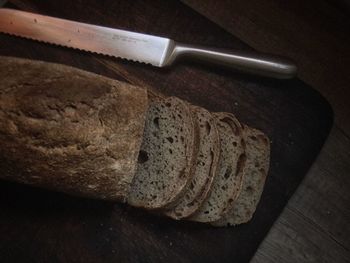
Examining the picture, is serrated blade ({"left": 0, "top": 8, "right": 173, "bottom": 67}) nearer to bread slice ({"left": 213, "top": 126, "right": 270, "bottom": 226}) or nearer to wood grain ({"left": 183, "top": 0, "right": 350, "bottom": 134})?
wood grain ({"left": 183, "top": 0, "right": 350, "bottom": 134})

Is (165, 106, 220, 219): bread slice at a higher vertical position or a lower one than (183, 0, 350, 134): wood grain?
lower

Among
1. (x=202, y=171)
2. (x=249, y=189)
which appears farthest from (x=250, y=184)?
(x=202, y=171)

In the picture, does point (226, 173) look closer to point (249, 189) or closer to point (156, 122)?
point (249, 189)

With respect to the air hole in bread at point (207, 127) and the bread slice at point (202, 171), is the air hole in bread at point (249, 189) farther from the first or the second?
the air hole in bread at point (207, 127)

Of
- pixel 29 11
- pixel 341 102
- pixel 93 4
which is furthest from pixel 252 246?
pixel 29 11

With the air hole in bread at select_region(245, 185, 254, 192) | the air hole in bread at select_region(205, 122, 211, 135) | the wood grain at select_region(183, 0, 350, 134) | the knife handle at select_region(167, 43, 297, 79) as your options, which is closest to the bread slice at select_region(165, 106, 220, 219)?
the air hole in bread at select_region(205, 122, 211, 135)
